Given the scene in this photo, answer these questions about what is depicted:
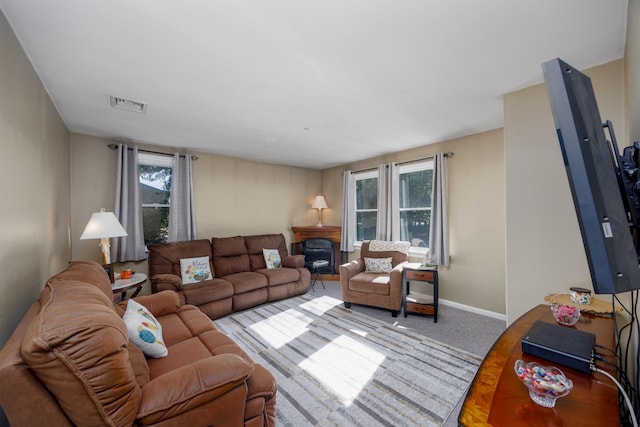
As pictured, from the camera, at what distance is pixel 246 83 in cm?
213

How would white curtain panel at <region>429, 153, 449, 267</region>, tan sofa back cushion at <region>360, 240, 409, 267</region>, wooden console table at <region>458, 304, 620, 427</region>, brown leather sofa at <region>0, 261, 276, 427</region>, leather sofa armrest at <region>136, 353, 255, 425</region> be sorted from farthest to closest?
tan sofa back cushion at <region>360, 240, 409, 267</region>, white curtain panel at <region>429, 153, 449, 267</region>, leather sofa armrest at <region>136, 353, 255, 425</region>, brown leather sofa at <region>0, 261, 276, 427</region>, wooden console table at <region>458, 304, 620, 427</region>

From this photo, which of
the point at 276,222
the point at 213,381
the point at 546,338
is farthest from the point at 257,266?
the point at 546,338

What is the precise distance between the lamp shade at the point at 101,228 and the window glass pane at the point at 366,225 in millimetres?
3860

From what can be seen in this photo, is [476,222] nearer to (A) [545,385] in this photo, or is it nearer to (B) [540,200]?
(B) [540,200]

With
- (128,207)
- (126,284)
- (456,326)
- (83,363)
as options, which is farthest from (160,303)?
(456,326)

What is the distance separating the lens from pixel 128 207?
3494mm

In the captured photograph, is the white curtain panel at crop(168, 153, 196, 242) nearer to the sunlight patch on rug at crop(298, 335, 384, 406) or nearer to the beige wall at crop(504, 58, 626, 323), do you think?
the sunlight patch on rug at crop(298, 335, 384, 406)

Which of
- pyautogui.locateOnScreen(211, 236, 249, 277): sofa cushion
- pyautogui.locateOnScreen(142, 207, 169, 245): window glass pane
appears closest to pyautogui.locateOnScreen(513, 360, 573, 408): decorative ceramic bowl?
pyautogui.locateOnScreen(211, 236, 249, 277): sofa cushion

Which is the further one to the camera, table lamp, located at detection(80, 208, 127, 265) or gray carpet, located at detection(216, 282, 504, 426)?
table lamp, located at detection(80, 208, 127, 265)

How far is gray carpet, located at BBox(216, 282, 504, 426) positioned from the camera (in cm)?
175

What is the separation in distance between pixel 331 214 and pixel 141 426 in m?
4.78

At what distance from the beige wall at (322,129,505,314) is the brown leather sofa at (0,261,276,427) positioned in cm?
311

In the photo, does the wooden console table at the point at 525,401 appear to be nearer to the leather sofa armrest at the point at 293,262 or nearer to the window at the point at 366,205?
the leather sofa armrest at the point at 293,262

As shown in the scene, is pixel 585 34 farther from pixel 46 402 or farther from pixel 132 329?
pixel 132 329
